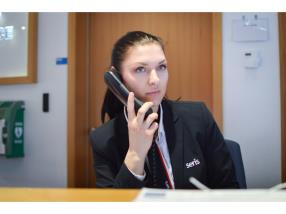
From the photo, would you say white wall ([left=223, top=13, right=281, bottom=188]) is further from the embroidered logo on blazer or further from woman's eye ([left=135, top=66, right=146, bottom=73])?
woman's eye ([left=135, top=66, right=146, bottom=73])

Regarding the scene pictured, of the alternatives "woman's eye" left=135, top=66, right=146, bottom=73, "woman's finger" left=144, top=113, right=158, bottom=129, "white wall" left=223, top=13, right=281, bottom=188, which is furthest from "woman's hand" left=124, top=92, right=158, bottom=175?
"white wall" left=223, top=13, right=281, bottom=188

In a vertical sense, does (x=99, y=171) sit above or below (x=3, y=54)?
below

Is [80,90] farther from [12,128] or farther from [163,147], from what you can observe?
[163,147]

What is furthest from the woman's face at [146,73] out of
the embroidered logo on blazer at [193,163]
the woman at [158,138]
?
the embroidered logo on blazer at [193,163]

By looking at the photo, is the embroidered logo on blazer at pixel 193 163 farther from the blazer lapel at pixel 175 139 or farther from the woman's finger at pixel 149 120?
the woman's finger at pixel 149 120

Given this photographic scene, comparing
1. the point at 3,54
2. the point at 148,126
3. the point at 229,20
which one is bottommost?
the point at 148,126

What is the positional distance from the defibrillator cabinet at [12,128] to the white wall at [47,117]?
0.02m

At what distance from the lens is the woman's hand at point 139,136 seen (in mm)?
511

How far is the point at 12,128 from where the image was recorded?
39.2 inches

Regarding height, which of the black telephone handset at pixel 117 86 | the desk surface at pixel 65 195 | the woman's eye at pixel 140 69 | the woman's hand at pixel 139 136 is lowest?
the desk surface at pixel 65 195

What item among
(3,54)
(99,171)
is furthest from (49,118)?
(99,171)

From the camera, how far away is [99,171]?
0.60 m
